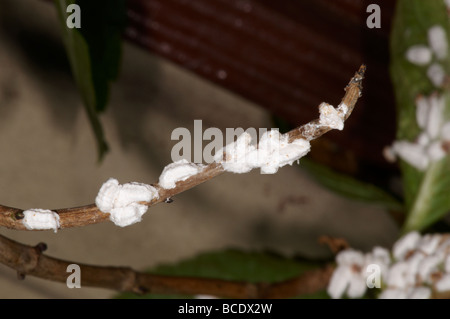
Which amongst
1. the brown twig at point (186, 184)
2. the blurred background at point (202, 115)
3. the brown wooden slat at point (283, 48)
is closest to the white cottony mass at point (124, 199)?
the brown twig at point (186, 184)

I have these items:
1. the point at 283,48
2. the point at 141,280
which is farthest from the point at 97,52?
the point at 283,48

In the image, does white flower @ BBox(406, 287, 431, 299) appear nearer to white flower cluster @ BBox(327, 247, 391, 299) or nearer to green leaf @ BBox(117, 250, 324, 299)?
white flower cluster @ BBox(327, 247, 391, 299)

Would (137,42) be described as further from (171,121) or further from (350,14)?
(350,14)

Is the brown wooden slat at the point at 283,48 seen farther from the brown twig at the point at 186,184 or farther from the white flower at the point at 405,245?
the brown twig at the point at 186,184

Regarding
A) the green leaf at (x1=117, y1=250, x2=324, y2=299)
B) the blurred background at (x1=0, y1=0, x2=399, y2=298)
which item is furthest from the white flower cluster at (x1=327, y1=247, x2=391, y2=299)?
the blurred background at (x1=0, y1=0, x2=399, y2=298)

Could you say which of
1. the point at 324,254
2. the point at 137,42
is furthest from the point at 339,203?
the point at 137,42

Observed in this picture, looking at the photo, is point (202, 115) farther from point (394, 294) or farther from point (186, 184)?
point (186, 184)
